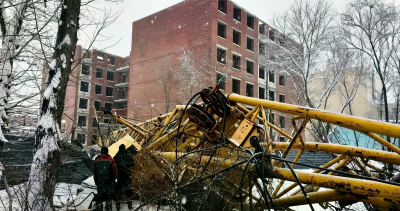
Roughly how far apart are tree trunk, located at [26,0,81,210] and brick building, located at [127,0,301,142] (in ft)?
60.3

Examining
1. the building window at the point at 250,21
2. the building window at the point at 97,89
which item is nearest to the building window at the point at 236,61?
the building window at the point at 250,21

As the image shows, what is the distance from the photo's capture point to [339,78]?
67.4 ft

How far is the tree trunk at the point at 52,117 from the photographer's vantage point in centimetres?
634

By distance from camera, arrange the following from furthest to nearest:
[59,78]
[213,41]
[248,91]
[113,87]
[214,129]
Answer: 1. [113,87]
2. [248,91]
3. [213,41]
4. [59,78]
5. [214,129]

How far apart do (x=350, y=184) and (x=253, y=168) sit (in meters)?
1.07

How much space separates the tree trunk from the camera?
6.34m

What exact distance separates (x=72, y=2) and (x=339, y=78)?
57.4 ft

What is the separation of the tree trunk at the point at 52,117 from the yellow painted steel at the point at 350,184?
463cm

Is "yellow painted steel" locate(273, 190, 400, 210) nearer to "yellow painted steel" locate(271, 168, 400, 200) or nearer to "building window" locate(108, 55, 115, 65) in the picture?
"yellow painted steel" locate(271, 168, 400, 200)

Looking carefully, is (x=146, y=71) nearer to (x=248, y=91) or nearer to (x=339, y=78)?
(x=248, y=91)

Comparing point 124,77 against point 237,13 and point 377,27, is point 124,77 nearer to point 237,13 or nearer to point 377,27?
point 237,13

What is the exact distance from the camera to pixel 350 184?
3586mm

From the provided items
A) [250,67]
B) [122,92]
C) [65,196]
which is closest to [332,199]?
[65,196]

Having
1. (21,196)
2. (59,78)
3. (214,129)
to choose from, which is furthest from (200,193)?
(59,78)
